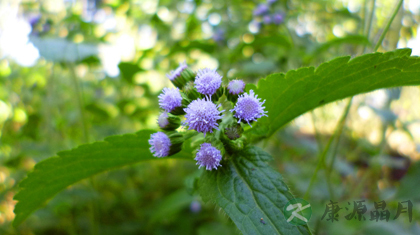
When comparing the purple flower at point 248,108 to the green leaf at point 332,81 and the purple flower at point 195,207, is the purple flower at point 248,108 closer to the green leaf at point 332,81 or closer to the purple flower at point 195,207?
the green leaf at point 332,81

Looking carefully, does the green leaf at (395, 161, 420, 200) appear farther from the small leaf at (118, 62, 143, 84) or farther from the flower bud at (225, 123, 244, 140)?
the small leaf at (118, 62, 143, 84)

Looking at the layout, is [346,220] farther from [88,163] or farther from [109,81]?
[109,81]

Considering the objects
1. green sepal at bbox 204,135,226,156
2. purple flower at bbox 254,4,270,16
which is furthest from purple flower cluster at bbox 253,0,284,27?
green sepal at bbox 204,135,226,156

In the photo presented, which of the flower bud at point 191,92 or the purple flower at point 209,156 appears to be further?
the flower bud at point 191,92


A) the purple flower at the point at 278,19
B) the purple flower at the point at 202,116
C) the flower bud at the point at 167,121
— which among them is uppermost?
the purple flower at the point at 278,19

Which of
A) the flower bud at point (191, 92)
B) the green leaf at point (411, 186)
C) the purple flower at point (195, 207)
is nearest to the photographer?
the flower bud at point (191, 92)

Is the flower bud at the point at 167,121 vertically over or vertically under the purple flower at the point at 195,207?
under

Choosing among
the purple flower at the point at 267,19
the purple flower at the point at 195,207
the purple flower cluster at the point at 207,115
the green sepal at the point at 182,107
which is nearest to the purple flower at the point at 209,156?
the purple flower cluster at the point at 207,115
